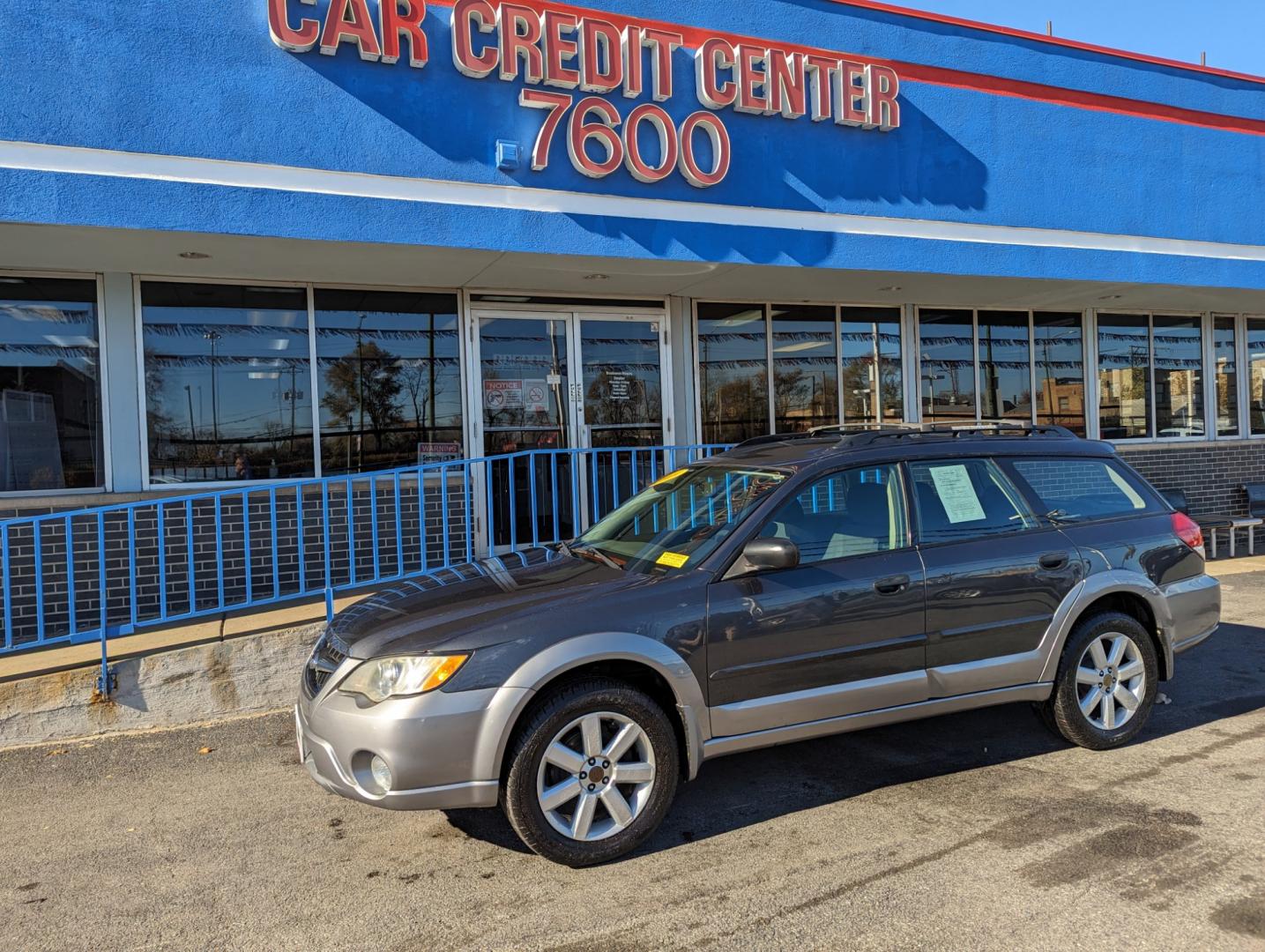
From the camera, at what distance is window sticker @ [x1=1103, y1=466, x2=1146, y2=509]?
200 inches

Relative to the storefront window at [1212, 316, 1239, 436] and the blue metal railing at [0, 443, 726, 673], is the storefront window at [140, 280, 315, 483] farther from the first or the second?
the storefront window at [1212, 316, 1239, 436]

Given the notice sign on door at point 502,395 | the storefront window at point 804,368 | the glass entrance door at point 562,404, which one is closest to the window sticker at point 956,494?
the glass entrance door at point 562,404

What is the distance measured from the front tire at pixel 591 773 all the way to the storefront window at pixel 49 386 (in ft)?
18.5

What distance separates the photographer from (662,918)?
3.21 m

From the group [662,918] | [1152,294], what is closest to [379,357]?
[662,918]

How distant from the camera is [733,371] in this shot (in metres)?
9.91

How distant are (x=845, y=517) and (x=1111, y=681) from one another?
1.72 meters

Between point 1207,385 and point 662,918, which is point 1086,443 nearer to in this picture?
point 662,918

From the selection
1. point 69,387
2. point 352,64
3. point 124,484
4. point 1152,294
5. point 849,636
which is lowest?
point 849,636

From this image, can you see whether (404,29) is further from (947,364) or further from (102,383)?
(947,364)

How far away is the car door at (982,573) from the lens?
4.33m

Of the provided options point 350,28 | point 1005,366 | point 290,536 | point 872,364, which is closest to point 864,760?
point 290,536

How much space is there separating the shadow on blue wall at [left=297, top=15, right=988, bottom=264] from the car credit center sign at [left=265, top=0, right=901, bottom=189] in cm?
9

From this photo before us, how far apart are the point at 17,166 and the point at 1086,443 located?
6.80 m
